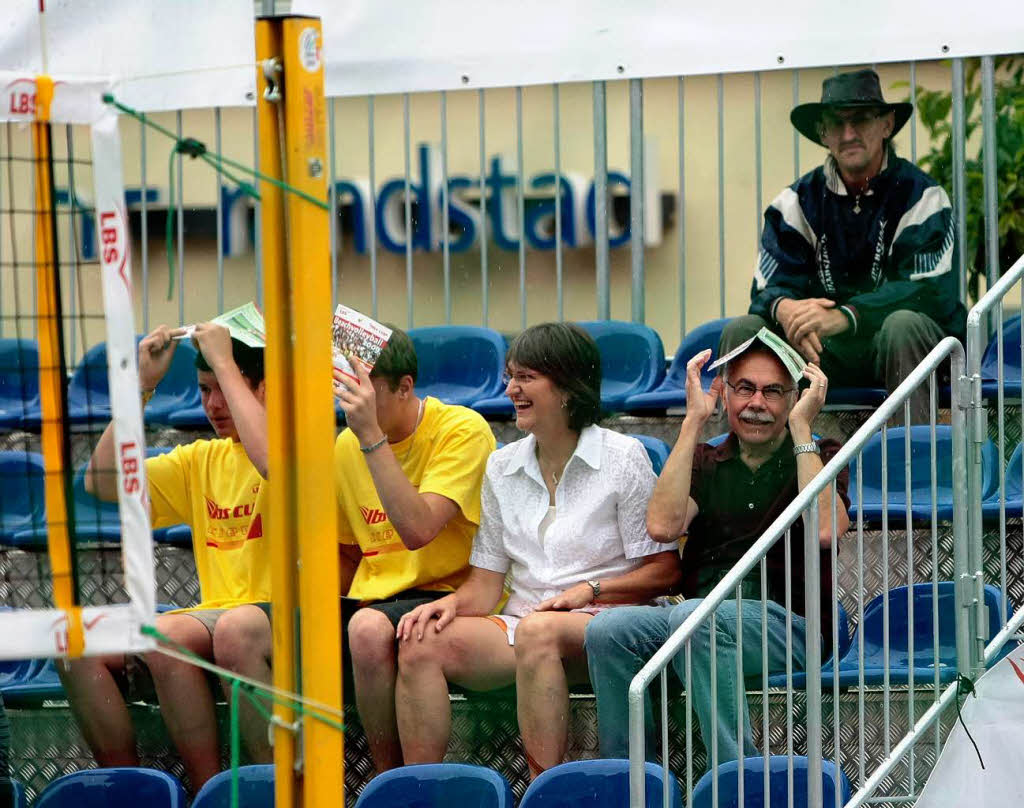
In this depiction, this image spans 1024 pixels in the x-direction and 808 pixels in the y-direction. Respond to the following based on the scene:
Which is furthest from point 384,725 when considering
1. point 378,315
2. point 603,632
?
point 378,315

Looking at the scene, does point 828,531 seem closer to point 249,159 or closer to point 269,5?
point 269,5

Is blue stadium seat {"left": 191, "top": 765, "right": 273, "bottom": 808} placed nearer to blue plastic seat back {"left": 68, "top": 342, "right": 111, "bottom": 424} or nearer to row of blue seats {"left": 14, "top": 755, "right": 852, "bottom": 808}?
row of blue seats {"left": 14, "top": 755, "right": 852, "bottom": 808}

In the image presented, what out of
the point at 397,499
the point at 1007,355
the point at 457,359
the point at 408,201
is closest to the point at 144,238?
the point at 408,201

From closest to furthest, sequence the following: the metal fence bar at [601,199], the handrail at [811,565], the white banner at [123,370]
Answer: the white banner at [123,370]
the handrail at [811,565]
the metal fence bar at [601,199]

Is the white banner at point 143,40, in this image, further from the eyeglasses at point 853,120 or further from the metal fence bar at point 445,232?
the eyeglasses at point 853,120

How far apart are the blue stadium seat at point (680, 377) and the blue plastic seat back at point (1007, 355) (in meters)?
0.93

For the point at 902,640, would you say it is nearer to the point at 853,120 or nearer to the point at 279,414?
the point at 853,120

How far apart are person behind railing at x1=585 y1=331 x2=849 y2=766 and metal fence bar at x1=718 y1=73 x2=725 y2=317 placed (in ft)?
6.27

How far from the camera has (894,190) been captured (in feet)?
18.5

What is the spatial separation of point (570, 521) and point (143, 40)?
115 inches

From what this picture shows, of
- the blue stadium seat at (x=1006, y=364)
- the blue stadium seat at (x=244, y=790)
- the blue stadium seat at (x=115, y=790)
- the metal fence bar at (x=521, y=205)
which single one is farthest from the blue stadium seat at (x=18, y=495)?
the blue stadium seat at (x=1006, y=364)

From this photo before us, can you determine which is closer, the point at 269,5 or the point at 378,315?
the point at 269,5

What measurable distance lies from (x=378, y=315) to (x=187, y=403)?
35.3 inches

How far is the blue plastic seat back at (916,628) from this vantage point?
4.55 metres
